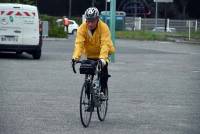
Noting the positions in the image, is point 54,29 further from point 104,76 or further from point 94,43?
point 94,43

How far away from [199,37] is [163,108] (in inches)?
1706

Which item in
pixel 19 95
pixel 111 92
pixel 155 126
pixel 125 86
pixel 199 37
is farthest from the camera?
pixel 199 37

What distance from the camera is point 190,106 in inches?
581

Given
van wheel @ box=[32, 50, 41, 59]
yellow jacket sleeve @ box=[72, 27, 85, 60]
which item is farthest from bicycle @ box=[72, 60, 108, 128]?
van wheel @ box=[32, 50, 41, 59]

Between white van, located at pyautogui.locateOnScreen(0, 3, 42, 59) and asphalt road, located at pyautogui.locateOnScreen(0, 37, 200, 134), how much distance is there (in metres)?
1.13

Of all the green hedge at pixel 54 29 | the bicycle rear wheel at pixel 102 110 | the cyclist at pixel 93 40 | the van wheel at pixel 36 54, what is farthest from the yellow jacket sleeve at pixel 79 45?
the green hedge at pixel 54 29

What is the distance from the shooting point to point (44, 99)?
15.0m

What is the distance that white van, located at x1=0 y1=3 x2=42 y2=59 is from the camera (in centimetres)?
2656

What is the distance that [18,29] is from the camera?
26.7 metres

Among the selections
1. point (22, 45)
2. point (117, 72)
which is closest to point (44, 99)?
point (117, 72)

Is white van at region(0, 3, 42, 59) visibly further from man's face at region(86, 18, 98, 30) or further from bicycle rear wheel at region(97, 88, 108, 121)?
man's face at region(86, 18, 98, 30)

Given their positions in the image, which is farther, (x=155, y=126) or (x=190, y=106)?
(x=190, y=106)

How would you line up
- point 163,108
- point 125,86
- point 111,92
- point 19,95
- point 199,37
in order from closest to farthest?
point 163,108 → point 19,95 → point 111,92 → point 125,86 → point 199,37

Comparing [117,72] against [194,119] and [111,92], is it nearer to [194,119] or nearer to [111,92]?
[111,92]
